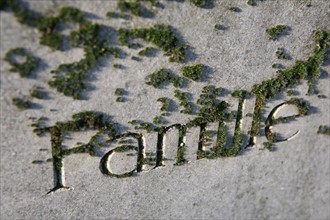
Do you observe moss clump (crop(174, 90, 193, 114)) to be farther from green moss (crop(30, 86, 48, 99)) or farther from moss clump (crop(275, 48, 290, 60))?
green moss (crop(30, 86, 48, 99))

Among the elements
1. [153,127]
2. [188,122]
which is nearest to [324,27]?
[188,122]

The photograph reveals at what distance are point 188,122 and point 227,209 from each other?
62 cm

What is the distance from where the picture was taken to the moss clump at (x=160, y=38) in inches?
66.7

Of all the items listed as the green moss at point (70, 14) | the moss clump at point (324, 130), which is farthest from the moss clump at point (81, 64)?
the moss clump at point (324, 130)

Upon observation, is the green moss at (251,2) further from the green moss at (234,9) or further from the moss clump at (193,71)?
the moss clump at (193,71)

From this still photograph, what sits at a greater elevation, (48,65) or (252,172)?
(48,65)

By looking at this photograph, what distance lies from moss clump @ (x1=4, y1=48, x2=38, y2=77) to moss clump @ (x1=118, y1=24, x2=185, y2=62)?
1.12 feet

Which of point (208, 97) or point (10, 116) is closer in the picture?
point (10, 116)

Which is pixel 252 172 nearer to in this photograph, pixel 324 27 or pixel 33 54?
pixel 324 27

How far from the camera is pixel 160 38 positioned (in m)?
1.75

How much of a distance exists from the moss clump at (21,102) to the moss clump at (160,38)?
425mm

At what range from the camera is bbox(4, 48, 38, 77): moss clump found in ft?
5.10

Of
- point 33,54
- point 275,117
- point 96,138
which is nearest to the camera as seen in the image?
point 33,54

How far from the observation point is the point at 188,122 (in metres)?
2.01
